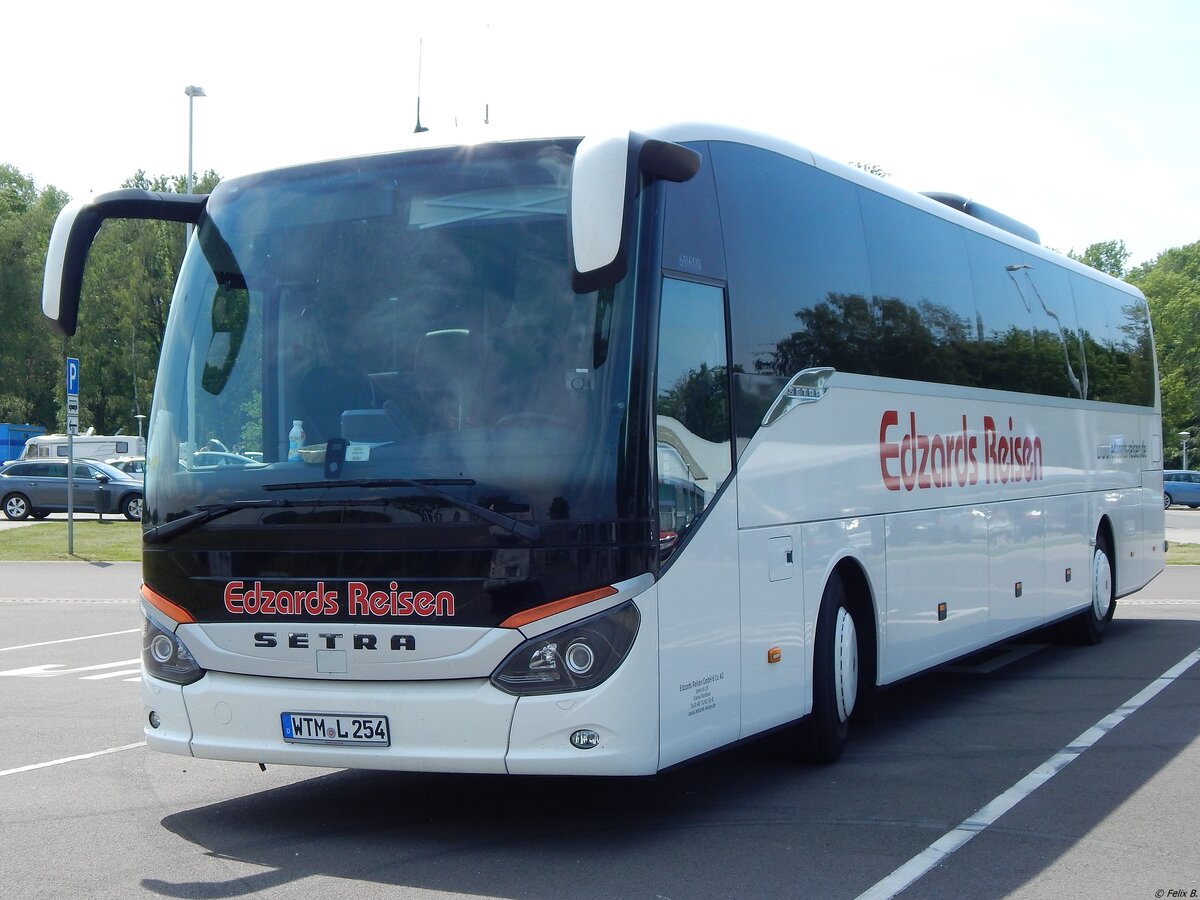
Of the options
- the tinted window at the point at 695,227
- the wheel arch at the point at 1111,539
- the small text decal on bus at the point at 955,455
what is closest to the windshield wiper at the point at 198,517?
the tinted window at the point at 695,227

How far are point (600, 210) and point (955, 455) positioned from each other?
220 inches

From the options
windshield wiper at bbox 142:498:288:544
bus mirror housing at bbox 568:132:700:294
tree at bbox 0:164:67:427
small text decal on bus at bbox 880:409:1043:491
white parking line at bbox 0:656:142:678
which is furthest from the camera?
tree at bbox 0:164:67:427

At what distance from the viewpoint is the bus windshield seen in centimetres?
616

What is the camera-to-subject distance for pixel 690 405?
22.1 feet

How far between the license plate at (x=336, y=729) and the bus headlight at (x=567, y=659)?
1.97 ft

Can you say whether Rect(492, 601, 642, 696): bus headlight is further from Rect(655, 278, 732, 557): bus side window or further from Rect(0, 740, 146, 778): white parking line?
Rect(0, 740, 146, 778): white parking line

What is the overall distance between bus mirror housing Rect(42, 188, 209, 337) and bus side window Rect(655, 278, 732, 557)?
251 cm

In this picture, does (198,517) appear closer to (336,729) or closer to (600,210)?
(336,729)

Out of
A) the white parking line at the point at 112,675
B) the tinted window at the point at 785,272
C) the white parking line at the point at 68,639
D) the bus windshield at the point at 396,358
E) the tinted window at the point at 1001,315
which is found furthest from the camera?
the white parking line at the point at 68,639

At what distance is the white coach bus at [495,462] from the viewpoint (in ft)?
19.9

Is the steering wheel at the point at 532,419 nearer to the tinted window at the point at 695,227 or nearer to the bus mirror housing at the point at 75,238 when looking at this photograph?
the tinted window at the point at 695,227

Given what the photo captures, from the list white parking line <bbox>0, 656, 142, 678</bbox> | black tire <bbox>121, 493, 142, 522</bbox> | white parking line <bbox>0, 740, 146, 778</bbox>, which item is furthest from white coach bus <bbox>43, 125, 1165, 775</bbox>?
black tire <bbox>121, 493, 142, 522</bbox>

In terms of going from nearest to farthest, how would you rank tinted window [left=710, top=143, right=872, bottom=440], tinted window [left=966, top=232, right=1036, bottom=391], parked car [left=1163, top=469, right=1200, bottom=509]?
tinted window [left=710, top=143, right=872, bottom=440], tinted window [left=966, top=232, right=1036, bottom=391], parked car [left=1163, top=469, right=1200, bottom=509]

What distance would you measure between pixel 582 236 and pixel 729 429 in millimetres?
1939
